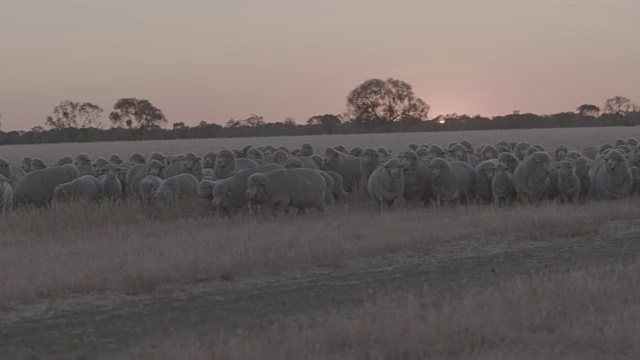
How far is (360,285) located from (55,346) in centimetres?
372

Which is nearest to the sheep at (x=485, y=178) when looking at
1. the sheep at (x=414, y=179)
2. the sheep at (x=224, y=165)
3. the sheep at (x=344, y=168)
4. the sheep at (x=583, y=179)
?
the sheep at (x=414, y=179)

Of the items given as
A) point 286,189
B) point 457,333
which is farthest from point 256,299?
point 286,189

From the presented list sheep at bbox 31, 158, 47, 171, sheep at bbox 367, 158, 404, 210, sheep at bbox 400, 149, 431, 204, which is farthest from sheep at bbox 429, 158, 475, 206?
sheep at bbox 31, 158, 47, 171

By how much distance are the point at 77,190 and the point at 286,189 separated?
5041 mm

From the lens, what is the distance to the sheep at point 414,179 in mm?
19547

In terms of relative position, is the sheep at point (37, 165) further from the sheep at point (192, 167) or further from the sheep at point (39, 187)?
the sheep at point (192, 167)

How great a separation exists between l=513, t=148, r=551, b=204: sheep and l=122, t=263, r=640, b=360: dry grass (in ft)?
34.0

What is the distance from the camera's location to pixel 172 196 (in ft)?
58.4

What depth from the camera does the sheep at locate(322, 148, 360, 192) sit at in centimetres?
2275

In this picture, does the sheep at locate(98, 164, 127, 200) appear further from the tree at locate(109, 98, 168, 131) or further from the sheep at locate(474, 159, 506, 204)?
the tree at locate(109, 98, 168, 131)

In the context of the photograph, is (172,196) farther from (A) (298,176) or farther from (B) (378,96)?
(B) (378,96)

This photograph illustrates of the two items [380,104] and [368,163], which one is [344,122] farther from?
[368,163]

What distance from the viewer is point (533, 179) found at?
1914 cm

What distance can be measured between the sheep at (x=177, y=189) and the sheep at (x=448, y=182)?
208 inches
